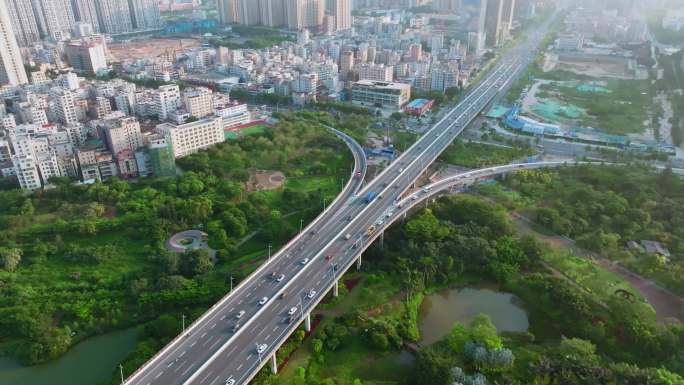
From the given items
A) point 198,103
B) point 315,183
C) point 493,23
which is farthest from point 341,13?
point 315,183

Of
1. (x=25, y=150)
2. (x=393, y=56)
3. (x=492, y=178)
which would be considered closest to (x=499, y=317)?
(x=492, y=178)

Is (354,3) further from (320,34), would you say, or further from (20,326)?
(20,326)

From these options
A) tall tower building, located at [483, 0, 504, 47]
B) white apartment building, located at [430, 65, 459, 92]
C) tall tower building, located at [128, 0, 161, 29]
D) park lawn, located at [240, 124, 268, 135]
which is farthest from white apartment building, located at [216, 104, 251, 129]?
tall tower building, located at [128, 0, 161, 29]

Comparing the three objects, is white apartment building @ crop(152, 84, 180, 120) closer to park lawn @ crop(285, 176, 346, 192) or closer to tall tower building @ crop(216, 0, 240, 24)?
park lawn @ crop(285, 176, 346, 192)

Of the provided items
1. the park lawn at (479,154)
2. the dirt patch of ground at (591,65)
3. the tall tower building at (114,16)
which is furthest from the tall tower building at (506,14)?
the tall tower building at (114,16)

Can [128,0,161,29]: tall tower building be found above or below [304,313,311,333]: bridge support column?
above

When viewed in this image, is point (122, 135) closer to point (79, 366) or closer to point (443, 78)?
point (79, 366)

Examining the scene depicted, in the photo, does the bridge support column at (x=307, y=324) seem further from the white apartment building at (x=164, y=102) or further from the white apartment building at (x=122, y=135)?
the white apartment building at (x=164, y=102)
